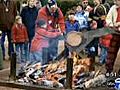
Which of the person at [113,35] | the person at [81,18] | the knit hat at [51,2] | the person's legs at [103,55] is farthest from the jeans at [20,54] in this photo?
the person at [113,35]

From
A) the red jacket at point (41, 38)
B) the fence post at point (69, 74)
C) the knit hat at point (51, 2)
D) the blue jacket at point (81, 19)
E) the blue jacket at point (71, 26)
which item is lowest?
the fence post at point (69, 74)

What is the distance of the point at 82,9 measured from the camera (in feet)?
27.9

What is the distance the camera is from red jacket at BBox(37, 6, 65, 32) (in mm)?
8695

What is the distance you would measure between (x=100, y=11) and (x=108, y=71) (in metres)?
0.97

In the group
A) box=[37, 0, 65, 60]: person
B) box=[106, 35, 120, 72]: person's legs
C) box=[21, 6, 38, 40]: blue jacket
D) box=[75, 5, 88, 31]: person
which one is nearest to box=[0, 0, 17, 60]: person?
box=[21, 6, 38, 40]: blue jacket

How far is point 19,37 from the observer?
9367 millimetres

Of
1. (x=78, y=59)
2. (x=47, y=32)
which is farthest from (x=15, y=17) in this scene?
(x=78, y=59)

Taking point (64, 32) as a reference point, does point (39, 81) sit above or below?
below

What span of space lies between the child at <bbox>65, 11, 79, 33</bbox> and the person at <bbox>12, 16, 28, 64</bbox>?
0.79 meters

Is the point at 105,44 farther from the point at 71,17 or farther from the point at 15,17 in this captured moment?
the point at 15,17

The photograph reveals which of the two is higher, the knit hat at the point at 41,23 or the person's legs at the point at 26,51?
the knit hat at the point at 41,23

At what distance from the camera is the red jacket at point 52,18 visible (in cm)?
870

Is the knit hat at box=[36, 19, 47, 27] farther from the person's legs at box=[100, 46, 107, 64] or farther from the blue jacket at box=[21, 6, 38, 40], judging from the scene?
the person's legs at box=[100, 46, 107, 64]

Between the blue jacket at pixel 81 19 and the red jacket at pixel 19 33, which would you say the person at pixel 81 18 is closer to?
the blue jacket at pixel 81 19
